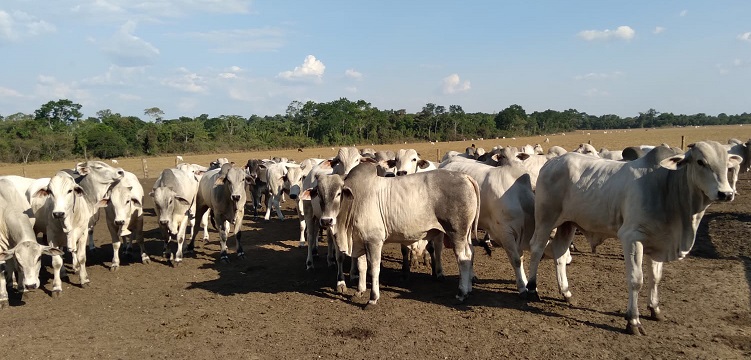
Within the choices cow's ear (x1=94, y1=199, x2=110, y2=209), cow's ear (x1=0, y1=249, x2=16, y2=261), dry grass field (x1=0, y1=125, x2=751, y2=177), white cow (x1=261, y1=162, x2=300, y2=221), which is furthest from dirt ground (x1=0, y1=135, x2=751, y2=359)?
dry grass field (x1=0, y1=125, x2=751, y2=177)

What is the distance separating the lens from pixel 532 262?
24.6 ft

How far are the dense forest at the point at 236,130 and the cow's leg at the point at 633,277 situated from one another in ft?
177

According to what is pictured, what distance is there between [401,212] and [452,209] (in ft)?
2.63

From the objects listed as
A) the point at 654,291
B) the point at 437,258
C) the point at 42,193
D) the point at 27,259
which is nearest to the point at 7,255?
the point at 27,259

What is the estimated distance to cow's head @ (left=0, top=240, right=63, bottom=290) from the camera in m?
8.09

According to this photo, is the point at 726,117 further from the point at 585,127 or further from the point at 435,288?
the point at 435,288

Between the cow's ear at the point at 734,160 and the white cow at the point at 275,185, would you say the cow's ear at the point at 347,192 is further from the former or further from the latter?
the white cow at the point at 275,185

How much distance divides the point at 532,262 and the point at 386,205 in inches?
95.9

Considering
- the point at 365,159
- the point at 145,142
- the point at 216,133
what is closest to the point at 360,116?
the point at 216,133

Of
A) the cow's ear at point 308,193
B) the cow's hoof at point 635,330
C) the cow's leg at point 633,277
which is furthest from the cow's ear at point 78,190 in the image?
the cow's hoof at point 635,330

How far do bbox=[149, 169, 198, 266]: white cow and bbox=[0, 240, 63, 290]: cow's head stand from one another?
2.38 metres

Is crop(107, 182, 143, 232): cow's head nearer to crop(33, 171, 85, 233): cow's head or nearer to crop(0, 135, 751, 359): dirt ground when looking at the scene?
crop(33, 171, 85, 233): cow's head

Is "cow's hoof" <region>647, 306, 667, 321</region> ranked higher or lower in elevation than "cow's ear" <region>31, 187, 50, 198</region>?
lower

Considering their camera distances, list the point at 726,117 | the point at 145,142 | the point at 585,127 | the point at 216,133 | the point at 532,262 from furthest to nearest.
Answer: the point at 726,117, the point at 585,127, the point at 216,133, the point at 145,142, the point at 532,262
